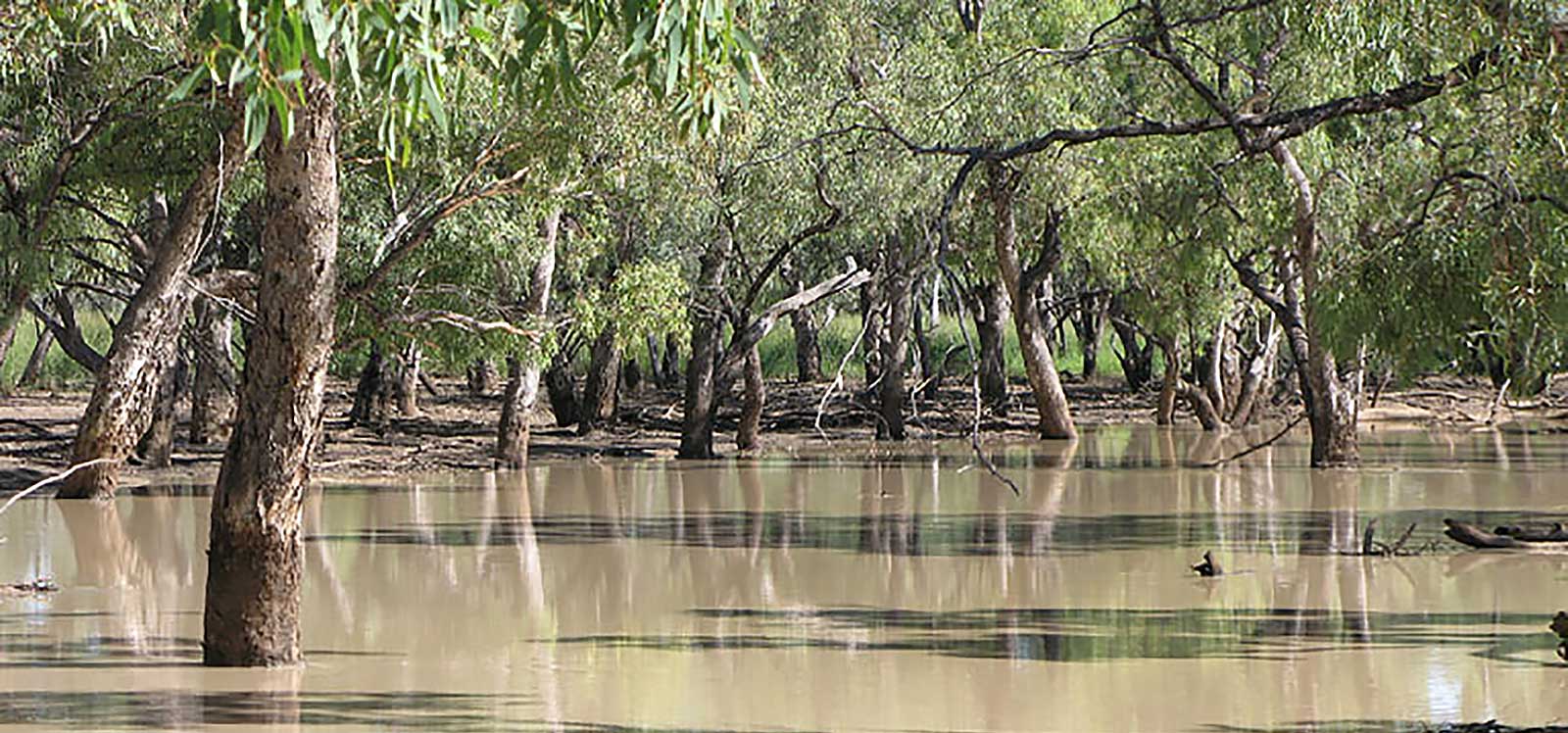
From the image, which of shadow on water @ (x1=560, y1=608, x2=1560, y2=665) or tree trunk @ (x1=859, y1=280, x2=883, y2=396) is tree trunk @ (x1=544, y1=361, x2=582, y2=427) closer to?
tree trunk @ (x1=859, y1=280, x2=883, y2=396)

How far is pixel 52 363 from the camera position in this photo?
49406 mm

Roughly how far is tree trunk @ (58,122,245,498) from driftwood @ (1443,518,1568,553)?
991cm

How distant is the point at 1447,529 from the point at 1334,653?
4955 mm

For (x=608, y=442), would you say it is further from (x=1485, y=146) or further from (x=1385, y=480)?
(x=1485, y=146)

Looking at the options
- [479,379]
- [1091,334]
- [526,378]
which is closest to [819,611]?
[526,378]

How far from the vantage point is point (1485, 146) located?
1210 cm

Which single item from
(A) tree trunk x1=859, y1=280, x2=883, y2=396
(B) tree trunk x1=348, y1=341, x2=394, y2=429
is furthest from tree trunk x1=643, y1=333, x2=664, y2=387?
(B) tree trunk x1=348, y1=341, x2=394, y2=429

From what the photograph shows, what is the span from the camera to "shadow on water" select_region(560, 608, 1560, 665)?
454 inches

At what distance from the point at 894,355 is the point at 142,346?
13.6 metres

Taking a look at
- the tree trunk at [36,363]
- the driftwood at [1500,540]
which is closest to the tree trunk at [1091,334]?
the tree trunk at [36,363]

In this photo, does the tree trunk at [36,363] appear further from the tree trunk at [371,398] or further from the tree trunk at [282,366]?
the tree trunk at [282,366]

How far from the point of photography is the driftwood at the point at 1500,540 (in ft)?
51.7

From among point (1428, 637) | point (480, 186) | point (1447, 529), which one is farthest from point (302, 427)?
point (480, 186)

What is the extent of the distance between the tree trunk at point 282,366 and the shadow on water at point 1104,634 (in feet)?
8.77
